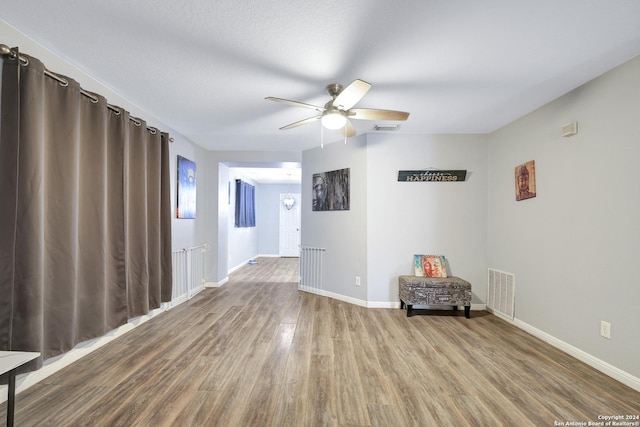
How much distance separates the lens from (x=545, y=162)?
9.25 ft

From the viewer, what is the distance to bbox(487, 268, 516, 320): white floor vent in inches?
128

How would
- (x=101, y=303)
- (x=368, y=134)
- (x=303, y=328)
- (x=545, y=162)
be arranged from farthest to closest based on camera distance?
(x=368, y=134)
(x=303, y=328)
(x=545, y=162)
(x=101, y=303)

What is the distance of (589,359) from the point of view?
2.27 meters

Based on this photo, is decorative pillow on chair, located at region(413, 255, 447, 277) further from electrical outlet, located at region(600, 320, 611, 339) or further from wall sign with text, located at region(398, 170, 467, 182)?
electrical outlet, located at region(600, 320, 611, 339)

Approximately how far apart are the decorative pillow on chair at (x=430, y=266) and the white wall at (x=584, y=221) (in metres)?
0.76

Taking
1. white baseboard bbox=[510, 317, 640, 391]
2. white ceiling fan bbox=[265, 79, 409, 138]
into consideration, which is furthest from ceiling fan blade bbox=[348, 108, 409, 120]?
white baseboard bbox=[510, 317, 640, 391]

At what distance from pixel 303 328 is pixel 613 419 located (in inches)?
95.6

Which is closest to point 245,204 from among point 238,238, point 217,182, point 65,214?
point 238,238

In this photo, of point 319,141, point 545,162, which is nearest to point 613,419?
point 545,162

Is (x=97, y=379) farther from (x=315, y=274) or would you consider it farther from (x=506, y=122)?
(x=506, y=122)

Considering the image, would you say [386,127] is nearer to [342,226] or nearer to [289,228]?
[342,226]

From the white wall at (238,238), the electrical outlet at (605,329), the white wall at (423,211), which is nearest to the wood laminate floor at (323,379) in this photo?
the electrical outlet at (605,329)

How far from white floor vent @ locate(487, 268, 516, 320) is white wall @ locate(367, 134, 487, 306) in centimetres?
12

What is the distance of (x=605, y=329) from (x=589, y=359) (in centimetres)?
32
